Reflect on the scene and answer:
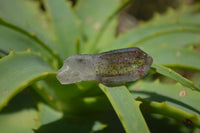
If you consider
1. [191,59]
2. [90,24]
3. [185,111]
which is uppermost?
[90,24]

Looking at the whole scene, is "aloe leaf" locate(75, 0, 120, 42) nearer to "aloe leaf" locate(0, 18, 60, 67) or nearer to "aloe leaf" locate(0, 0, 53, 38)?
"aloe leaf" locate(0, 0, 53, 38)

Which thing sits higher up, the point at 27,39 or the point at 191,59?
the point at 27,39

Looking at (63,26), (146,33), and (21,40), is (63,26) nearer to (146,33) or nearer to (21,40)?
(21,40)

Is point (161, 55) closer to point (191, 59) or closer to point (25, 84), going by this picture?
point (191, 59)

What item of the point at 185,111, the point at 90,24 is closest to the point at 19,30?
the point at 90,24

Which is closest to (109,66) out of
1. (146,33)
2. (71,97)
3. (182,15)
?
(71,97)

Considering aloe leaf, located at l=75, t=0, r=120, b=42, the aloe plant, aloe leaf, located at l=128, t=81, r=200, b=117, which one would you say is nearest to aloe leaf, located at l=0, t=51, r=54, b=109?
the aloe plant
